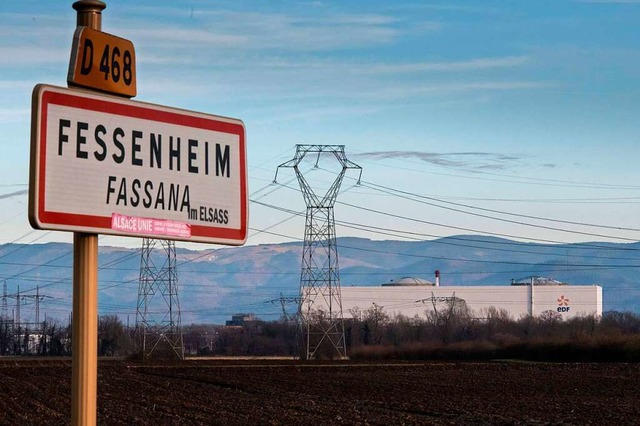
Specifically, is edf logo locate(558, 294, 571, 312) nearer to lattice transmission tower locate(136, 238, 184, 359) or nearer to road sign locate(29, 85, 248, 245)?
lattice transmission tower locate(136, 238, 184, 359)

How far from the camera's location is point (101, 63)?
4.28 m

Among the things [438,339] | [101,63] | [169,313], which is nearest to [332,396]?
[101,63]

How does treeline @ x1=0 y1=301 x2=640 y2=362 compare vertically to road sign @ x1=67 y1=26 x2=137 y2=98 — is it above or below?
below

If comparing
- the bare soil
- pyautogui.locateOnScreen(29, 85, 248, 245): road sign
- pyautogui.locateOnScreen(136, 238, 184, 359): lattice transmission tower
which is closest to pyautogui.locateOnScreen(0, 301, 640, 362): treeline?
pyautogui.locateOnScreen(136, 238, 184, 359): lattice transmission tower

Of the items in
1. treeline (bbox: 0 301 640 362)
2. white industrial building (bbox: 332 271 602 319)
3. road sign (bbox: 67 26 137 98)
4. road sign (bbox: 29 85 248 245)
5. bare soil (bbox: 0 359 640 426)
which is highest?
road sign (bbox: 67 26 137 98)

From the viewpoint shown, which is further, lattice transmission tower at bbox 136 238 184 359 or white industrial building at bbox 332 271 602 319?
white industrial building at bbox 332 271 602 319

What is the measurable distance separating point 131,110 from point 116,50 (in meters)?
0.30

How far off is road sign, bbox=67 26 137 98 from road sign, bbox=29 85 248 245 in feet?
0.42

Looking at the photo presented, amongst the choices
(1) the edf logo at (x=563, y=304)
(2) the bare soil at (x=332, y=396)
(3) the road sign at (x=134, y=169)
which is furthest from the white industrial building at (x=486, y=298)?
(3) the road sign at (x=134, y=169)

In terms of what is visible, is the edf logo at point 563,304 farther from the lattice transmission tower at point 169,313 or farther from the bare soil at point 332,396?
the bare soil at point 332,396

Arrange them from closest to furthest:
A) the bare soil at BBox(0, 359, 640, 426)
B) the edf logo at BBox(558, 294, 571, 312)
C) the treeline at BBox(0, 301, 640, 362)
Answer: the bare soil at BBox(0, 359, 640, 426) < the treeline at BBox(0, 301, 640, 362) < the edf logo at BBox(558, 294, 571, 312)

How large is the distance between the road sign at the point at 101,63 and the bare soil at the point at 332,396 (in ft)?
71.5

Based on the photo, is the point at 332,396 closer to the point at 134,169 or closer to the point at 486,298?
the point at 134,169

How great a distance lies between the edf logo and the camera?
176m
